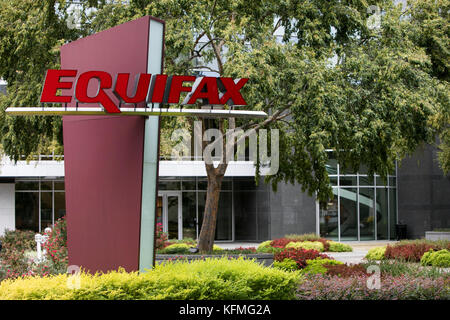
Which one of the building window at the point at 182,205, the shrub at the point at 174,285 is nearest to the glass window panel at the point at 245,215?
the building window at the point at 182,205

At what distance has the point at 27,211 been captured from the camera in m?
30.2

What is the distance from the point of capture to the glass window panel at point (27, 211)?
98.9 feet

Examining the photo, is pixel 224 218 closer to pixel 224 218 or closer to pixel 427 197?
pixel 224 218

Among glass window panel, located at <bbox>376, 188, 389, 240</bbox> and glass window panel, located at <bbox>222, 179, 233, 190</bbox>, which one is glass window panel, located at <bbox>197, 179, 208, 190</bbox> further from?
glass window panel, located at <bbox>376, 188, 389, 240</bbox>

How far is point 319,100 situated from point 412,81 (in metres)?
3.12

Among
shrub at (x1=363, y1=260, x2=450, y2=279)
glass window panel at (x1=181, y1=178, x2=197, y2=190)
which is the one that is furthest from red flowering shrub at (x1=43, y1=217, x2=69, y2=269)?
glass window panel at (x1=181, y1=178, x2=197, y2=190)

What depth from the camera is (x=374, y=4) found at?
1675 cm

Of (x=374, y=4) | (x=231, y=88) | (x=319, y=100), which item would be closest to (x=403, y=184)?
(x=374, y=4)

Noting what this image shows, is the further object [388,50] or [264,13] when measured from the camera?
[264,13]

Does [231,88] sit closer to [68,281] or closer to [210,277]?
[210,277]

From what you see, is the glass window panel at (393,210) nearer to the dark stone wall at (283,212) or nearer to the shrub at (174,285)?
the dark stone wall at (283,212)

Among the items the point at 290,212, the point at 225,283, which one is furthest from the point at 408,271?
the point at 290,212

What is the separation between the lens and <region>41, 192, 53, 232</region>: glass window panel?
30.2 metres
